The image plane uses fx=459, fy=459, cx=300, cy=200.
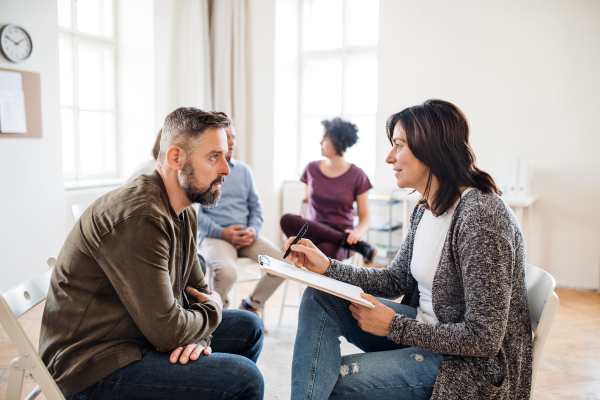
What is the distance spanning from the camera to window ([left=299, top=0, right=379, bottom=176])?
4723 millimetres

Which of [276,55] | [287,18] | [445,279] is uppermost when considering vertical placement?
[287,18]

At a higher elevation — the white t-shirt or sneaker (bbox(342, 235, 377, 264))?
the white t-shirt

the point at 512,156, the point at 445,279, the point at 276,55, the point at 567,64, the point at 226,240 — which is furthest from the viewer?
the point at 276,55

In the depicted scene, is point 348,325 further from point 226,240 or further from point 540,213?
point 540,213

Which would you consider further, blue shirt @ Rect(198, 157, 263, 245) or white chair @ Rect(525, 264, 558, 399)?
blue shirt @ Rect(198, 157, 263, 245)

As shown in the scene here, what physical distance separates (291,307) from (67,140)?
96.1 inches

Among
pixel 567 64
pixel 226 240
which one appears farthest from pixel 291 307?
pixel 567 64

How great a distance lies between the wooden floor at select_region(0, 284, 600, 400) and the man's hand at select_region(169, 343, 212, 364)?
3.86ft

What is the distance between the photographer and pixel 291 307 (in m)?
3.27

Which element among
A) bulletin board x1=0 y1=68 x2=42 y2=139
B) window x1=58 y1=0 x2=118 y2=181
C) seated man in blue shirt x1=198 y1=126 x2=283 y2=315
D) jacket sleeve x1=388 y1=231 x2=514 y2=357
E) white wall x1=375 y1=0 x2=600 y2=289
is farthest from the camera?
window x1=58 y1=0 x2=118 y2=181

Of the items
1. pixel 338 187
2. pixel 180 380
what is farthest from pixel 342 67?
pixel 180 380

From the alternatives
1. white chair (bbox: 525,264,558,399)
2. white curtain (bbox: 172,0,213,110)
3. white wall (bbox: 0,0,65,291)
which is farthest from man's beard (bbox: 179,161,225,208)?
white curtain (bbox: 172,0,213,110)

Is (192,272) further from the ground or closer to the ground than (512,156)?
closer to the ground

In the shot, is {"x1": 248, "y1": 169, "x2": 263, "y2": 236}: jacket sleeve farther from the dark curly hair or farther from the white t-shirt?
the white t-shirt
